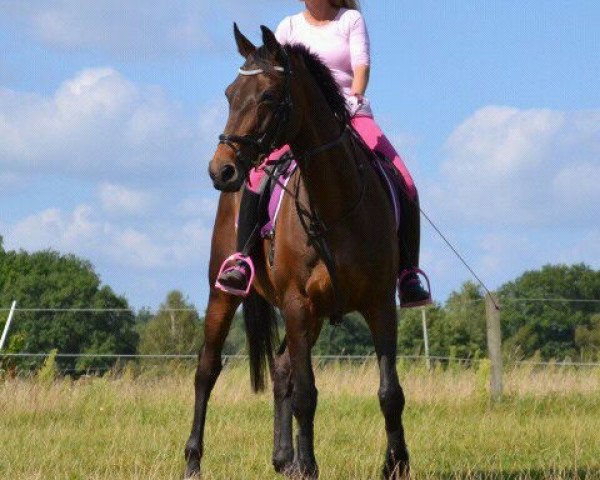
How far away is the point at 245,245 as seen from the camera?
8164 millimetres

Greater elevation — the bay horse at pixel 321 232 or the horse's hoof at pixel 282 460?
the bay horse at pixel 321 232

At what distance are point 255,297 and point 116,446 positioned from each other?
1794mm

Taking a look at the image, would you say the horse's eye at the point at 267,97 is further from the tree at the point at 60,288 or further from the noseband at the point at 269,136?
the tree at the point at 60,288

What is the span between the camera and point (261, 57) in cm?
702

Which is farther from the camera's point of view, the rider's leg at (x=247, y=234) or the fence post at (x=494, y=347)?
the fence post at (x=494, y=347)

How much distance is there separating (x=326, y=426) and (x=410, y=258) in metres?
4.21

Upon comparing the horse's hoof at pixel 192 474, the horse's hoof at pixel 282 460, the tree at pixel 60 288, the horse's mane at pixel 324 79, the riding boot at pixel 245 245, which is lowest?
the horse's hoof at pixel 192 474

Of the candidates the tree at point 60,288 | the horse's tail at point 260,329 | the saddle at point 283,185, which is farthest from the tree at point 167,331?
the saddle at point 283,185

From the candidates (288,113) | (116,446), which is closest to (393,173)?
(288,113)

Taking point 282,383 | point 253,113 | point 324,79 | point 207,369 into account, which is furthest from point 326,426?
point 253,113

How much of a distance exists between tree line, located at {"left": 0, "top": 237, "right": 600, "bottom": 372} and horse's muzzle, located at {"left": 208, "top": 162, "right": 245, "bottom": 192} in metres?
19.2

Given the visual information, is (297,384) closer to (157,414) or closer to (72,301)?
(157,414)

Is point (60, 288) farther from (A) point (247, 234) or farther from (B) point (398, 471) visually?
(B) point (398, 471)

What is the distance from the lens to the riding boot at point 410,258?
823cm
